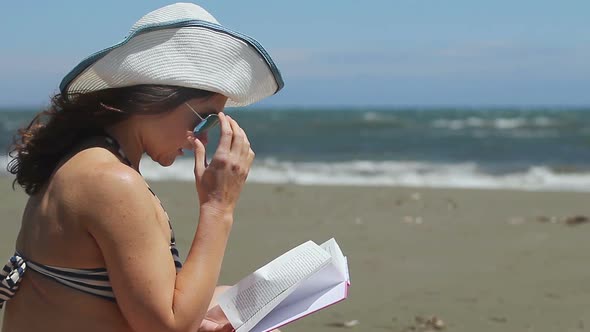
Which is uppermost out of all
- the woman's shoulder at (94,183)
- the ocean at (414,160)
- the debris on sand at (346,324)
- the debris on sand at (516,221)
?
the woman's shoulder at (94,183)

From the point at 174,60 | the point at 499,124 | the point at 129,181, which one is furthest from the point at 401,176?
the point at 499,124

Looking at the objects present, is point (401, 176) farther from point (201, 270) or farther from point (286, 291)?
point (201, 270)

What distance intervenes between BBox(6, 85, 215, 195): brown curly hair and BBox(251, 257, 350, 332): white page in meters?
0.54

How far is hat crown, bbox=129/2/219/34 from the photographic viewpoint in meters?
1.93

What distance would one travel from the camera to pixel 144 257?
1.77 meters

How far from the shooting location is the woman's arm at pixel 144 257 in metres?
1.77

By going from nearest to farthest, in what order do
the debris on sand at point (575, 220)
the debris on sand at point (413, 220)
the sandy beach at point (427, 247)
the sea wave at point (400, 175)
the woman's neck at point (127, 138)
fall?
the woman's neck at point (127, 138) < the sandy beach at point (427, 247) < the debris on sand at point (575, 220) < the debris on sand at point (413, 220) < the sea wave at point (400, 175)

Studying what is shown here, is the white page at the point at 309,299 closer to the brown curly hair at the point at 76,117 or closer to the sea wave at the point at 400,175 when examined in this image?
the brown curly hair at the point at 76,117

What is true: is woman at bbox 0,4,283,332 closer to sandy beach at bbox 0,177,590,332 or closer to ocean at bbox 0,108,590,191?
sandy beach at bbox 0,177,590,332

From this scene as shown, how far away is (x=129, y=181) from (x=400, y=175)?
439 inches

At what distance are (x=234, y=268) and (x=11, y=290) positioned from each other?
140 inches

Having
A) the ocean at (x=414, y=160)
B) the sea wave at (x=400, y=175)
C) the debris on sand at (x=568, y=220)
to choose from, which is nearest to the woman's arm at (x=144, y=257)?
the ocean at (x=414, y=160)

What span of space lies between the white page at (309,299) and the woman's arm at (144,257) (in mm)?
281

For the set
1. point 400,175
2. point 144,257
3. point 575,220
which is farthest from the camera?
point 400,175
